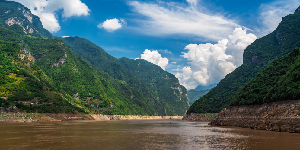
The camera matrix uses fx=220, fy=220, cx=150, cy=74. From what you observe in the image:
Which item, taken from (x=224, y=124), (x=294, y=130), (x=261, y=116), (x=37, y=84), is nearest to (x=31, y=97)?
(x=37, y=84)

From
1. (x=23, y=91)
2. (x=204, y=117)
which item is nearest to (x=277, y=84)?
(x=204, y=117)

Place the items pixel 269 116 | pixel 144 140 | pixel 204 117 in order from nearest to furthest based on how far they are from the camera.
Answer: pixel 144 140 < pixel 269 116 < pixel 204 117

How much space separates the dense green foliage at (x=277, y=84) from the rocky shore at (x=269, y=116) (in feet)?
6.95

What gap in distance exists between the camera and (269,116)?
6769 centimetres

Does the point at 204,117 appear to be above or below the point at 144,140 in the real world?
below

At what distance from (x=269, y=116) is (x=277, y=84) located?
15.7 metres

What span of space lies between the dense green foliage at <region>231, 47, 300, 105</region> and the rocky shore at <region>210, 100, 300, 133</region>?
2.12m

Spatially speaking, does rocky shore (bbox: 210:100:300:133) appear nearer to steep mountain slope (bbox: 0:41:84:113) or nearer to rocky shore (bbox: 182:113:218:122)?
rocky shore (bbox: 182:113:218:122)

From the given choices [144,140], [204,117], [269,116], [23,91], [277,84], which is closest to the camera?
[144,140]

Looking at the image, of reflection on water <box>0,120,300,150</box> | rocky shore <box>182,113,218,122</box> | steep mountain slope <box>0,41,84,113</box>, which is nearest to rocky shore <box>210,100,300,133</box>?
reflection on water <box>0,120,300,150</box>

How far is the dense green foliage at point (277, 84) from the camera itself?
212 feet

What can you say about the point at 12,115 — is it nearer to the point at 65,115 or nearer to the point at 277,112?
the point at 65,115

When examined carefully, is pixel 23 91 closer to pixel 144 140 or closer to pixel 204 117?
pixel 144 140

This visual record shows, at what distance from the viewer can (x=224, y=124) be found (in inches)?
3952
